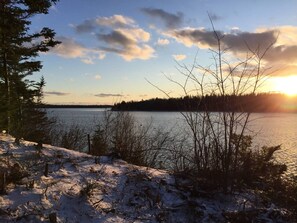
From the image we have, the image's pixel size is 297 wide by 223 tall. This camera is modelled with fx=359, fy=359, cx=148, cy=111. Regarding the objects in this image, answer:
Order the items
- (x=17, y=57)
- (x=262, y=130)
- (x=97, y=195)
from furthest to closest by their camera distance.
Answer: (x=262, y=130) → (x=17, y=57) → (x=97, y=195)

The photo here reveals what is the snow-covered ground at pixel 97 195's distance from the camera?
483cm

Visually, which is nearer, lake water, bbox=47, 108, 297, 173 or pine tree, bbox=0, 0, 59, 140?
pine tree, bbox=0, 0, 59, 140

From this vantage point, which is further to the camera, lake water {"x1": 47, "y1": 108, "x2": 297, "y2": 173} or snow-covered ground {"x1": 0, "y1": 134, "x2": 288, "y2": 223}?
lake water {"x1": 47, "y1": 108, "x2": 297, "y2": 173}

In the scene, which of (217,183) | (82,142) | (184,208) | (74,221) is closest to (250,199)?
(217,183)

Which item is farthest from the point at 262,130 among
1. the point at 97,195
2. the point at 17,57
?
the point at 97,195

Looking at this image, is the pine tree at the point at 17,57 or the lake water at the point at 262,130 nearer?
the pine tree at the point at 17,57

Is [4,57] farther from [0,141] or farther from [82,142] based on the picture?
[0,141]

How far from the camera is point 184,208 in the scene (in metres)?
5.69

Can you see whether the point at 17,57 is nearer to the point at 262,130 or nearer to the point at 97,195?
the point at 97,195

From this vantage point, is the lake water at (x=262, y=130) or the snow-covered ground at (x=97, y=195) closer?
the snow-covered ground at (x=97, y=195)

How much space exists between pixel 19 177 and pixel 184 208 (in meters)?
2.57

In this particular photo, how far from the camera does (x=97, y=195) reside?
5445mm

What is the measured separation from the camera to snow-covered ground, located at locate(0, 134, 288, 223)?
483 centimetres

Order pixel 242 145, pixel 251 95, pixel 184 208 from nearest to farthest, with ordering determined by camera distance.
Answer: pixel 184 208, pixel 251 95, pixel 242 145
